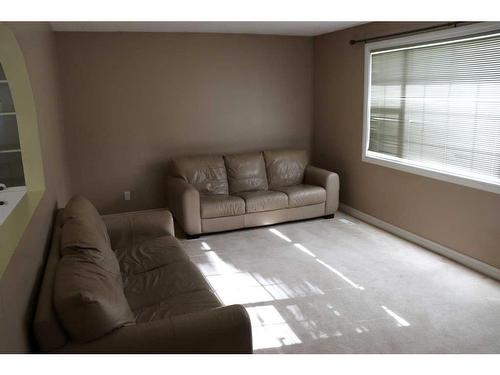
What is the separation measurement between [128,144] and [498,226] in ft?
13.2

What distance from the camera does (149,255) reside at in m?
3.09

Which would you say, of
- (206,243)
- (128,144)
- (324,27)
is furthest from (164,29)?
(206,243)

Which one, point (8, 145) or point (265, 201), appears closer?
point (8, 145)

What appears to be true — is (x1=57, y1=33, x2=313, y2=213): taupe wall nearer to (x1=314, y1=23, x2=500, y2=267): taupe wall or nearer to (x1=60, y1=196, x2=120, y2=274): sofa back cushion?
(x1=314, y1=23, x2=500, y2=267): taupe wall

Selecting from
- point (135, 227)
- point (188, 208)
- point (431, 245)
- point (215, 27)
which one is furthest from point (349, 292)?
point (215, 27)

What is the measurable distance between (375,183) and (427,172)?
33.4 inches

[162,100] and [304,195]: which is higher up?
[162,100]

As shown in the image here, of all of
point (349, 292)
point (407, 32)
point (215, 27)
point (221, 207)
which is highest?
point (215, 27)

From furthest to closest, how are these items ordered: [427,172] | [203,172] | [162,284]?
[203,172] → [427,172] → [162,284]

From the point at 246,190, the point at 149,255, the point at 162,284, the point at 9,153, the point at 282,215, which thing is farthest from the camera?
the point at 246,190

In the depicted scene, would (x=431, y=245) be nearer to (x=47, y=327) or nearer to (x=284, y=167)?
(x=284, y=167)

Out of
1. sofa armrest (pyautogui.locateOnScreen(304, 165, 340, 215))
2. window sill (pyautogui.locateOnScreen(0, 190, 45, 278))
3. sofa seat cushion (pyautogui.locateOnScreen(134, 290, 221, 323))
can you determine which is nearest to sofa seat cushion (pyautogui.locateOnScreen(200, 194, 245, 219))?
sofa armrest (pyautogui.locateOnScreen(304, 165, 340, 215))

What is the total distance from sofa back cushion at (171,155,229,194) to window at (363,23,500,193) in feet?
5.70
